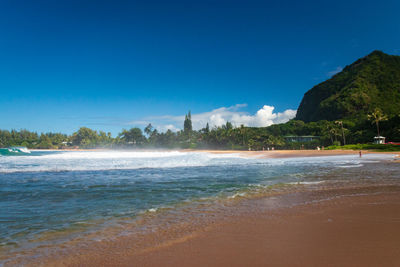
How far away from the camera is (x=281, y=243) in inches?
154

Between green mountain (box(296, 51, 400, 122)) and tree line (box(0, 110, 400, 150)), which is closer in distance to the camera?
tree line (box(0, 110, 400, 150))

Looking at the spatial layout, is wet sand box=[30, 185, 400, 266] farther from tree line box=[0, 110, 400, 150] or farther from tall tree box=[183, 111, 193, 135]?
tall tree box=[183, 111, 193, 135]

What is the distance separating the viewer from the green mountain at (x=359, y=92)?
338ft

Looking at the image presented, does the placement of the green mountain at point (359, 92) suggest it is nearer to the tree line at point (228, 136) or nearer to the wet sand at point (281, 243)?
the tree line at point (228, 136)

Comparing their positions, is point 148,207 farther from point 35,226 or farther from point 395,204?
point 395,204

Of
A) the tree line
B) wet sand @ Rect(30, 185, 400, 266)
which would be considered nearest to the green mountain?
the tree line

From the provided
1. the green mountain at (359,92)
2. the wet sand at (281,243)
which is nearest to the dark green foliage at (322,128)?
the green mountain at (359,92)

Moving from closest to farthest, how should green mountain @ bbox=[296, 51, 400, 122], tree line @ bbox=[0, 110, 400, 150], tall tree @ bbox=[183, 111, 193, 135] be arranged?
tree line @ bbox=[0, 110, 400, 150] < green mountain @ bbox=[296, 51, 400, 122] < tall tree @ bbox=[183, 111, 193, 135]

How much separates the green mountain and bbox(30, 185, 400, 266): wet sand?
324 ft

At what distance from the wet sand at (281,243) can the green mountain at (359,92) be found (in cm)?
9888

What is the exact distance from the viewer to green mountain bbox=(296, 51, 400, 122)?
103062 mm

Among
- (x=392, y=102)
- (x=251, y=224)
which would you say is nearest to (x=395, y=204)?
(x=251, y=224)

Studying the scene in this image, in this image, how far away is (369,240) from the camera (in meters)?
3.91

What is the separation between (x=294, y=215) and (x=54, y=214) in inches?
223
